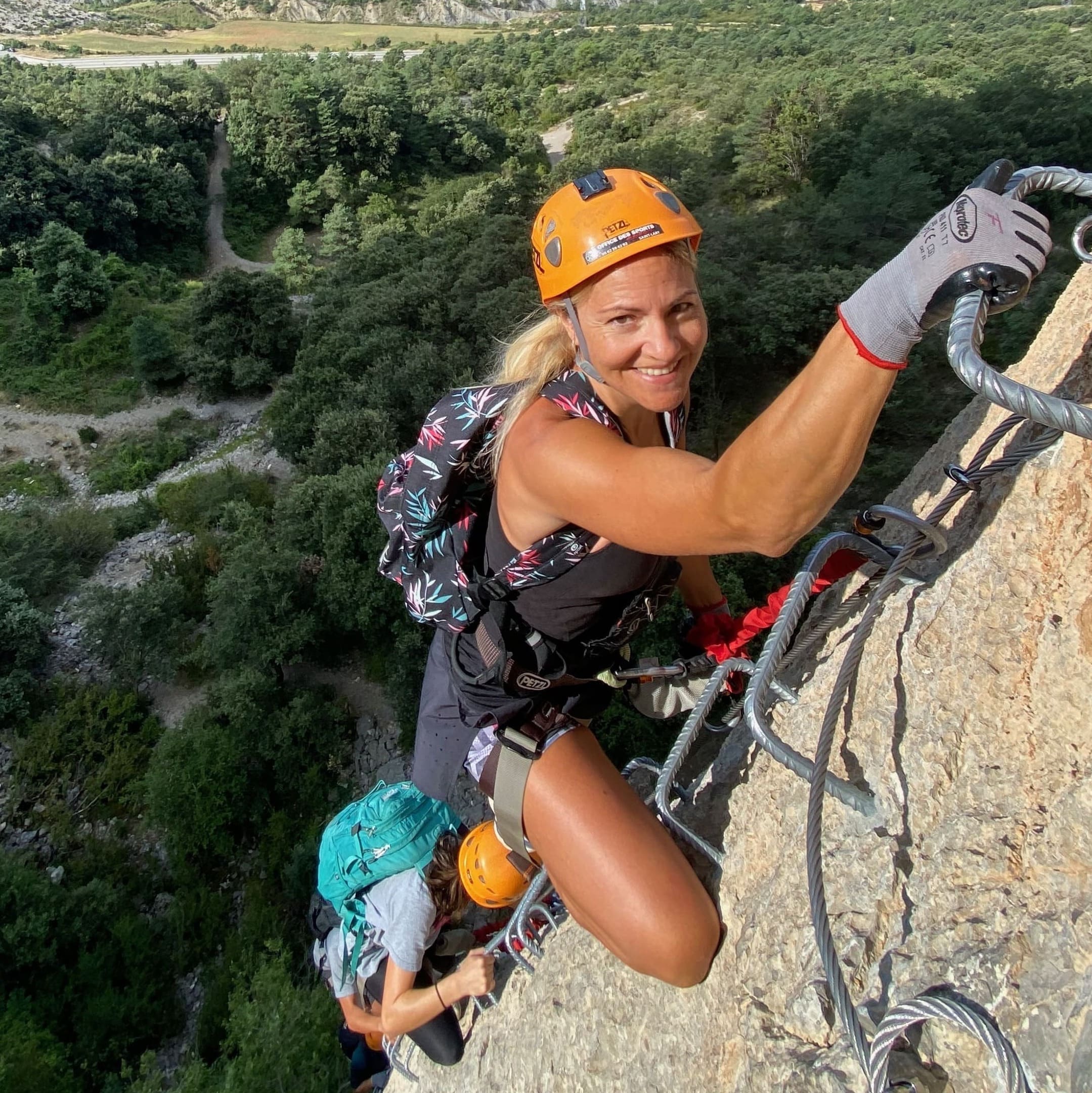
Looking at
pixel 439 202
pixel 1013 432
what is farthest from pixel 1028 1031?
pixel 439 202

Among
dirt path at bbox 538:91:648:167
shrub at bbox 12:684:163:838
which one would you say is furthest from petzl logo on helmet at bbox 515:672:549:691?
dirt path at bbox 538:91:648:167

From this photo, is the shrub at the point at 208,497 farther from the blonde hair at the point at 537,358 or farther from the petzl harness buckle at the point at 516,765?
the blonde hair at the point at 537,358

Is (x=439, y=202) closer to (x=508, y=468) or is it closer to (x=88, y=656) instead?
(x=88, y=656)

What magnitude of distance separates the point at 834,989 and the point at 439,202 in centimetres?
3725

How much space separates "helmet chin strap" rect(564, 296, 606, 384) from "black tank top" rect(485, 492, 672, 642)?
0.56m

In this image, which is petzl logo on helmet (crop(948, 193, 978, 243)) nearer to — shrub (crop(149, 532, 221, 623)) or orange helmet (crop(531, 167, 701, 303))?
orange helmet (crop(531, 167, 701, 303))

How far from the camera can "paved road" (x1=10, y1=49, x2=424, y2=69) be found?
177ft

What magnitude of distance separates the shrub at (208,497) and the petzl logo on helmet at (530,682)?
14.9 m

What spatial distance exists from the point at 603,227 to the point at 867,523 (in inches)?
48.1

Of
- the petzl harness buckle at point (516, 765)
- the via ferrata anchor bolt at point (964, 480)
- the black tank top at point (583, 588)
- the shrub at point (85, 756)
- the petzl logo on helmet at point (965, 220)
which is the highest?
the petzl logo on helmet at point (965, 220)

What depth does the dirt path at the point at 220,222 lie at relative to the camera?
34.9 m

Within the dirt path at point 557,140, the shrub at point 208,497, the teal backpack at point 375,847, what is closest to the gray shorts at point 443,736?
the teal backpack at point 375,847

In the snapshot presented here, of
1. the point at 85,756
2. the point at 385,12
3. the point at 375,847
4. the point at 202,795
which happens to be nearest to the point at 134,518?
the point at 85,756

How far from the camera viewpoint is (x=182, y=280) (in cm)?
3312
